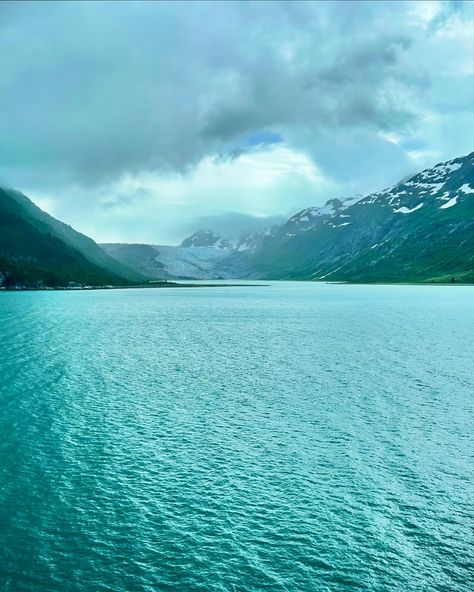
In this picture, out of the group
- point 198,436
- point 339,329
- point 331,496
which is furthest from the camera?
point 339,329

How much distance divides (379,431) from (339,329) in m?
79.8

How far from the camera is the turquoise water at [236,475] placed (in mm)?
25594

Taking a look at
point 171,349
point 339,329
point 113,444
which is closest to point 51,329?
point 171,349

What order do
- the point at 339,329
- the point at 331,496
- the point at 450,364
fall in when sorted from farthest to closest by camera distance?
the point at 339,329 → the point at 450,364 → the point at 331,496

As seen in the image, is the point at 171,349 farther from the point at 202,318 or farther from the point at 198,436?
the point at 202,318

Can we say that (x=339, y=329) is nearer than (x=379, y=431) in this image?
No

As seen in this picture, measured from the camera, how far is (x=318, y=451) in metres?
41.9

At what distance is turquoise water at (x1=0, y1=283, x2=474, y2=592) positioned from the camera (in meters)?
25.6


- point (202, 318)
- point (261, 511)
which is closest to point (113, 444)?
point (261, 511)

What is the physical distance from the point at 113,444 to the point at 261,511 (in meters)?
17.0

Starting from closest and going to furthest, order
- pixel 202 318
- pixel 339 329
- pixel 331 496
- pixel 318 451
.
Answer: pixel 331 496, pixel 318 451, pixel 339 329, pixel 202 318

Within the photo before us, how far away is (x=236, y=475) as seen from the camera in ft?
121

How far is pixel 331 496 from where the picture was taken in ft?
111

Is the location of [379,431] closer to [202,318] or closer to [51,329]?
[51,329]
